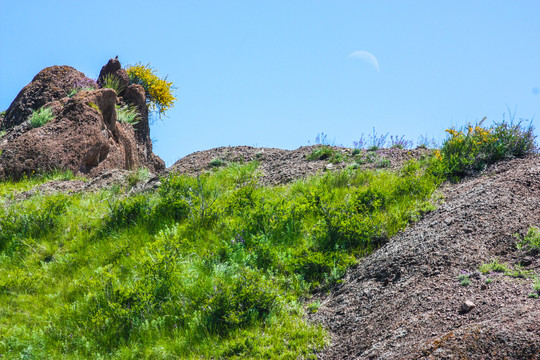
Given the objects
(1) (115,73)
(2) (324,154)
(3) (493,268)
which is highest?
(1) (115,73)

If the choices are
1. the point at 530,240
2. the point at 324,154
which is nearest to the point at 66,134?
the point at 324,154

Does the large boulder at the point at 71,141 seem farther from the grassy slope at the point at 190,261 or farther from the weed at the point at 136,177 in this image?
the grassy slope at the point at 190,261

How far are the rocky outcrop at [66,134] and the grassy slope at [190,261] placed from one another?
10.0 feet

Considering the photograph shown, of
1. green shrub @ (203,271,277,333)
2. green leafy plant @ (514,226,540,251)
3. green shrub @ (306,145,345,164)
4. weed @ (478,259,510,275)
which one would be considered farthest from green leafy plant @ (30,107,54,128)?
green leafy plant @ (514,226,540,251)

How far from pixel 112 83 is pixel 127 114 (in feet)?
4.19

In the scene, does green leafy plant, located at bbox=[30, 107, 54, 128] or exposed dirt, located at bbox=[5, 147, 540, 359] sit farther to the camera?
green leafy plant, located at bbox=[30, 107, 54, 128]

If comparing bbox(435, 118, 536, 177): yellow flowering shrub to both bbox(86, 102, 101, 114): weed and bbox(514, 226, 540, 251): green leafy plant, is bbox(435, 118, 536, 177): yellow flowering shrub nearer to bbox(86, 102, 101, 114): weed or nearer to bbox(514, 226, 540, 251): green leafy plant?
bbox(514, 226, 540, 251): green leafy plant

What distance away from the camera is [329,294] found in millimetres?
6582

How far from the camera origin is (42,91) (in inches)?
641

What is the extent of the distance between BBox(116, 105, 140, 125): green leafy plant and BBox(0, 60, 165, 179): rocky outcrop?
0.27 metres

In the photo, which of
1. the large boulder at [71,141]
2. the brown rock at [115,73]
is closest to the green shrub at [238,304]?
the large boulder at [71,141]

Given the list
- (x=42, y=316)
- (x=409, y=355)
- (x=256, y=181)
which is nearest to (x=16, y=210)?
(x=42, y=316)

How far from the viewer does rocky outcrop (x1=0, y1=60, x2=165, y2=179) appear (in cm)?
1326

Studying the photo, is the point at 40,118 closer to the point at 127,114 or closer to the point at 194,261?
the point at 127,114
